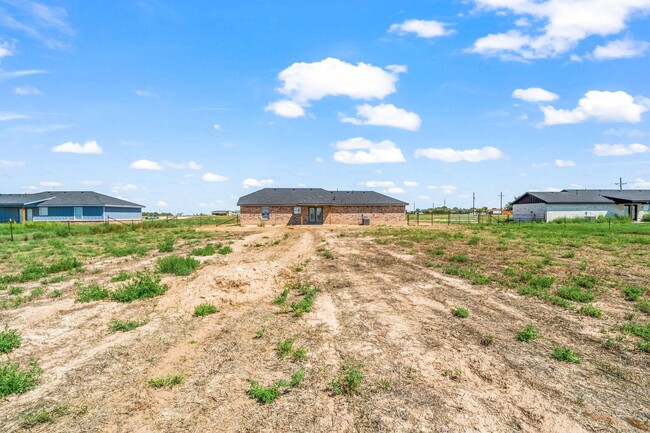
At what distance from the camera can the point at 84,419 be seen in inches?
178

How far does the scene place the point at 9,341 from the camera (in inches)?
272

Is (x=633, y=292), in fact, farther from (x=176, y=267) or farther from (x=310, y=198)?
(x=310, y=198)

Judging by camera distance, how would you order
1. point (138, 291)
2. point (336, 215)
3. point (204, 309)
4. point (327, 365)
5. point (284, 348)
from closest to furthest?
point (327, 365) → point (284, 348) → point (204, 309) → point (138, 291) → point (336, 215)

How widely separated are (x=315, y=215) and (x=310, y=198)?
2.68 meters

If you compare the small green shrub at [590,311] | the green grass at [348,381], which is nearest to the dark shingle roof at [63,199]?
the green grass at [348,381]

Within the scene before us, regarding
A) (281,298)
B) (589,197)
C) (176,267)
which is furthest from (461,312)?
(589,197)

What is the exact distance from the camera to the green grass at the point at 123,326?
25.7ft

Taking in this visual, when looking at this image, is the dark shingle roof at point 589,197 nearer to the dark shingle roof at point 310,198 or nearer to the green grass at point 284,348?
the dark shingle roof at point 310,198

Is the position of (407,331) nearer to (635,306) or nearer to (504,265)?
(635,306)

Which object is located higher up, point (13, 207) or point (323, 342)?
point (13, 207)

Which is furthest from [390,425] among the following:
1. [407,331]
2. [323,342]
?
[407,331]

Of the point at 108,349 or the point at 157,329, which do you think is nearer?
the point at 108,349

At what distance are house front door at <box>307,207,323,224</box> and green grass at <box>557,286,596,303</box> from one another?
38.1 meters

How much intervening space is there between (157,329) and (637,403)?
829 cm
